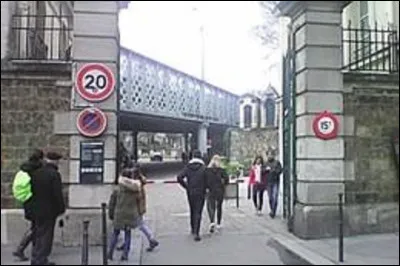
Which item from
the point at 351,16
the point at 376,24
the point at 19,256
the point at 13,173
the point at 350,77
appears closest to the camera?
the point at 19,256

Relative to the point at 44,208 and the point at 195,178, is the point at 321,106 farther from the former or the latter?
the point at 44,208

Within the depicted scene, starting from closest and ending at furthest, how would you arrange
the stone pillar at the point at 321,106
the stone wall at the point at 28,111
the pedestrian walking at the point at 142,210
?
the pedestrian walking at the point at 142,210 → the stone wall at the point at 28,111 → the stone pillar at the point at 321,106

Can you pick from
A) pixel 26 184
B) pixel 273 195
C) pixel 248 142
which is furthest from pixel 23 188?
pixel 248 142

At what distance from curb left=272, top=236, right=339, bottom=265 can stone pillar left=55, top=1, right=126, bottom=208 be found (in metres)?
3.27

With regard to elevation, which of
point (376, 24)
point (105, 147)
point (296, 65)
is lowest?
point (105, 147)

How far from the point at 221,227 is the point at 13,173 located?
4.96 metres

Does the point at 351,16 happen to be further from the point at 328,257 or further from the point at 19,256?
the point at 19,256

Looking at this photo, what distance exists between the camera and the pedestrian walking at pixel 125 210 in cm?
1008

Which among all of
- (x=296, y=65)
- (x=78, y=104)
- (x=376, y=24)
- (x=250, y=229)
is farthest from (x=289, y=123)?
(x=78, y=104)

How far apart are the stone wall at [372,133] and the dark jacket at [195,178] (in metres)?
2.90

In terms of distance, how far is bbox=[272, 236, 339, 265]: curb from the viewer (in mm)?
9695

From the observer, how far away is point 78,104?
440 inches

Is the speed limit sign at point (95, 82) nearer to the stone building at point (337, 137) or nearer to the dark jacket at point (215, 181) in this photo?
the dark jacket at point (215, 181)

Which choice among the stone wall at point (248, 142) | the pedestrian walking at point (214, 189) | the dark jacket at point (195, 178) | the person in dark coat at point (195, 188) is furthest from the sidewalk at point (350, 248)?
the stone wall at point (248, 142)
